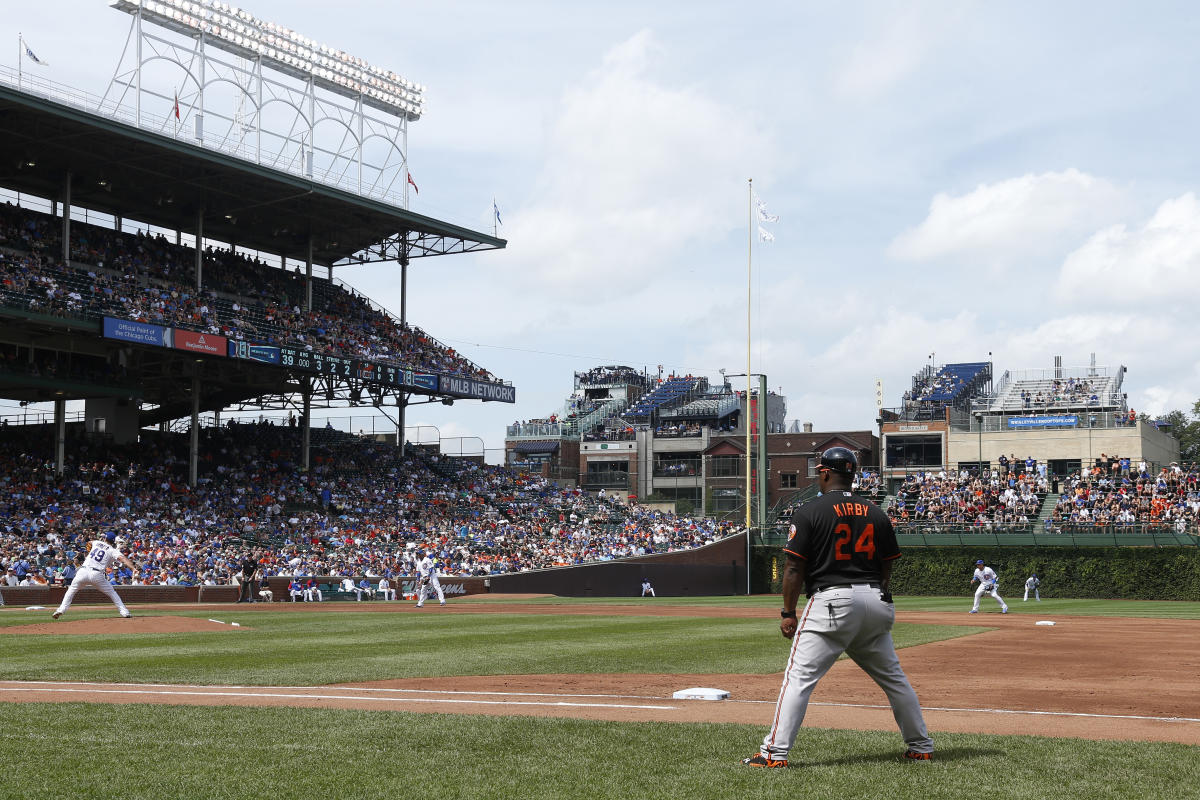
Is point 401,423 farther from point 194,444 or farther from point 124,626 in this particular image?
point 124,626

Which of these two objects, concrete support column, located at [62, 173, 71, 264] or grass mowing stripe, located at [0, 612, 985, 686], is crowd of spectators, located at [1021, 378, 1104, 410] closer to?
grass mowing stripe, located at [0, 612, 985, 686]

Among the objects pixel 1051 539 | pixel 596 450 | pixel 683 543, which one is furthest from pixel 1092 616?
pixel 596 450

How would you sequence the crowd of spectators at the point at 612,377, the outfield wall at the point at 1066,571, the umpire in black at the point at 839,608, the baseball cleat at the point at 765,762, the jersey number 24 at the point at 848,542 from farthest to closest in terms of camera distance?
the crowd of spectators at the point at 612,377, the outfield wall at the point at 1066,571, the jersey number 24 at the point at 848,542, the umpire in black at the point at 839,608, the baseball cleat at the point at 765,762

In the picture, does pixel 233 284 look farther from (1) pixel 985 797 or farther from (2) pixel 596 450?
(1) pixel 985 797

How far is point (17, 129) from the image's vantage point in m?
38.9

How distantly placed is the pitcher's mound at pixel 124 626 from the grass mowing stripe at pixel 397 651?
860 mm

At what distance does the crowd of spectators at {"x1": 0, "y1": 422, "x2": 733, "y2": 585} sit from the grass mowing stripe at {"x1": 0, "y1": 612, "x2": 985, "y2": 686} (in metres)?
14.4

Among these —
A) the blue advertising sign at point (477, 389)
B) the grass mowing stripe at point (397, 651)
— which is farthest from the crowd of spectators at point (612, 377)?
the grass mowing stripe at point (397, 651)

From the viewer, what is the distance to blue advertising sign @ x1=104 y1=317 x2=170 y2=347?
126 ft

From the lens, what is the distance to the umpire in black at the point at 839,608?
Result: 21.6 feet

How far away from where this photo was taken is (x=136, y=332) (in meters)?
→ 39.2

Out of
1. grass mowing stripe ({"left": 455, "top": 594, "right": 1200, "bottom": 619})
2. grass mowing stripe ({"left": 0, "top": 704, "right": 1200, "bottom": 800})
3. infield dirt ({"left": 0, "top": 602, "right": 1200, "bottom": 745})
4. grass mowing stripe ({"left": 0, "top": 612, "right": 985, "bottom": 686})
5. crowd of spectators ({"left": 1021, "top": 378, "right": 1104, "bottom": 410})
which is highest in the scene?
crowd of spectators ({"left": 1021, "top": 378, "right": 1104, "bottom": 410})

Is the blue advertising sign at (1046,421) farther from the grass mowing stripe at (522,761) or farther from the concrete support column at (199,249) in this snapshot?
the grass mowing stripe at (522,761)

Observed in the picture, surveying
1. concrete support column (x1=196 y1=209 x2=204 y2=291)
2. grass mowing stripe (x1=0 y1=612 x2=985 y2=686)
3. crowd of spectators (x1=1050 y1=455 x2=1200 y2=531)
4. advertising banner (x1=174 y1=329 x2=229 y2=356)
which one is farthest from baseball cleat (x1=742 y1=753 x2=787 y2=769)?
concrete support column (x1=196 y1=209 x2=204 y2=291)
